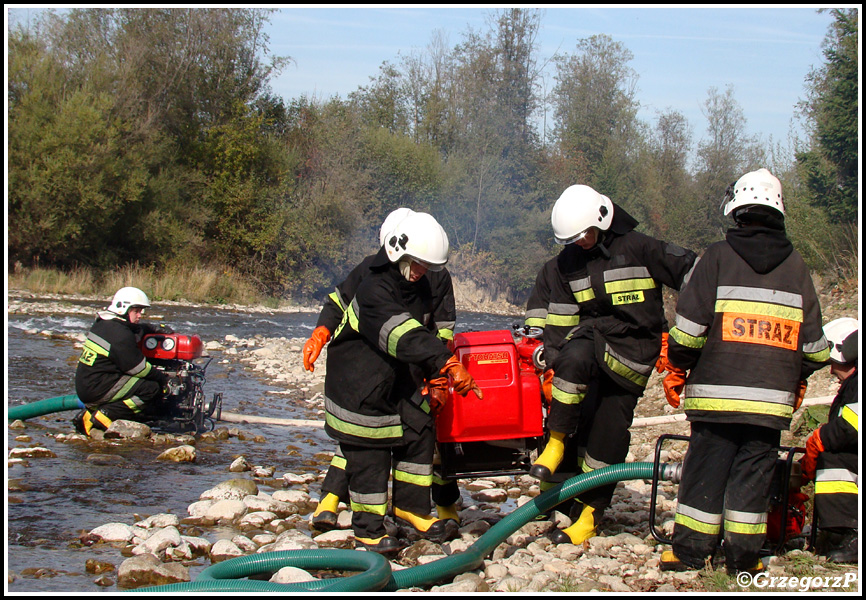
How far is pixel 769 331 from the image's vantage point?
3.65 m

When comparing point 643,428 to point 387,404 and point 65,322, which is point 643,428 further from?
point 65,322

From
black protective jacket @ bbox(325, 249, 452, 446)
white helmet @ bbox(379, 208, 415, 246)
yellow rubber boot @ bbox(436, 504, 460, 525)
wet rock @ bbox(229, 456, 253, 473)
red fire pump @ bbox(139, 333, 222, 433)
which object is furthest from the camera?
red fire pump @ bbox(139, 333, 222, 433)

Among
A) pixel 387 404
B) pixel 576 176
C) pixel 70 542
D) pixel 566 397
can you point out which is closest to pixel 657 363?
pixel 566 397

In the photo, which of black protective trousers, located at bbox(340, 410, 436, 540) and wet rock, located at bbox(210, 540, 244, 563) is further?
black protective trousers, located at bbox(340, 410, 436, 540)

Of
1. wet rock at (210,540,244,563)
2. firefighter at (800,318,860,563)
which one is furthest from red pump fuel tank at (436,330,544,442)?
firefighter at (800,318,860,563)

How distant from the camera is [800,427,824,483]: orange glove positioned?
3.93m

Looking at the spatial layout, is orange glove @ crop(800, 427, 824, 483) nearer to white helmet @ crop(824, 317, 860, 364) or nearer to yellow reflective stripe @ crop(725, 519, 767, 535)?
white helmet @ crop(824, 317, 860, 364)

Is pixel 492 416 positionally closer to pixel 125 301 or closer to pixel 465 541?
pixel 465 541

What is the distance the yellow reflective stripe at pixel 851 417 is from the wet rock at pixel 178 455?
16.9 feet

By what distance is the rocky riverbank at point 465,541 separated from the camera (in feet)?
12.4

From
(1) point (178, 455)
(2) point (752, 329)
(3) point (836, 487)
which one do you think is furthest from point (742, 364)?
(1) point (178, 455)

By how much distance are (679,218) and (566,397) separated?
34488 millimetres

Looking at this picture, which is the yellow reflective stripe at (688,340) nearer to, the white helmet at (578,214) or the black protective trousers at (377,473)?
the white helmet at (578,214)

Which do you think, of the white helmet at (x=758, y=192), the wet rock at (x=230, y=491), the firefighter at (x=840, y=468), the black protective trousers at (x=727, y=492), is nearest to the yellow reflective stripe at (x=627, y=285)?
the white helmet at (x=758, y=192)
